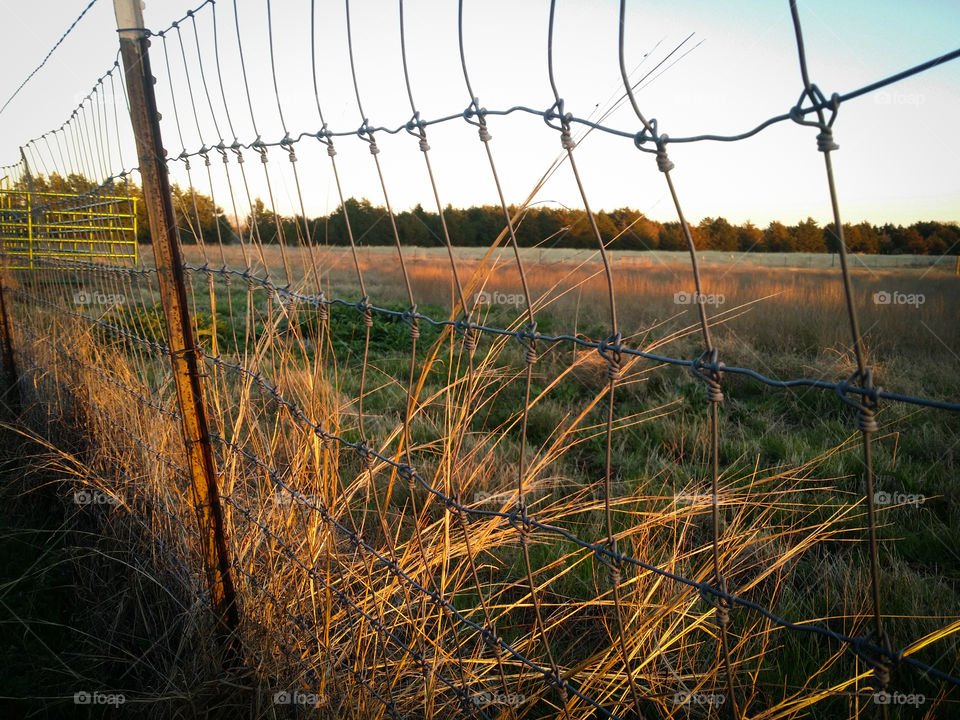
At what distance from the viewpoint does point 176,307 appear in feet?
5.90

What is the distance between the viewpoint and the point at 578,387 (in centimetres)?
475

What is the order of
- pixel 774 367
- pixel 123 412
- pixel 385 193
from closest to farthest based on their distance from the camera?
pixel 385 193
pixel 123 412
pixel 774 367

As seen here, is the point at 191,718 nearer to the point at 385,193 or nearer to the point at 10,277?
the point at 385,193

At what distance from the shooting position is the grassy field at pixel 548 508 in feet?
4.81

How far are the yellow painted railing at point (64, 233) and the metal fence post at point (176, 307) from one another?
74.6 inches

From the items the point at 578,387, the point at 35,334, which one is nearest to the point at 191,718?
the point at 35,334

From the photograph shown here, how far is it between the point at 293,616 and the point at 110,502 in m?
1.38
